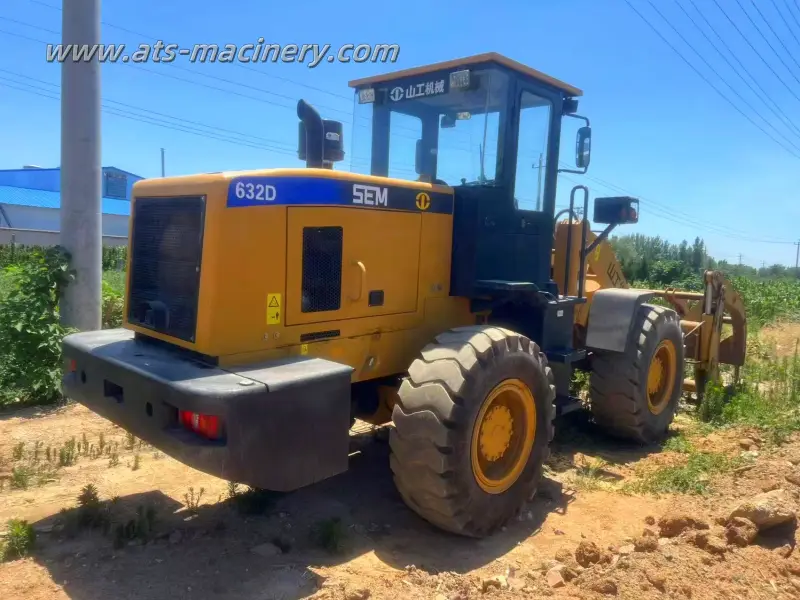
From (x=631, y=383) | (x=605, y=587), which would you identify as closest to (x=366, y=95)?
(x=631, y=383)

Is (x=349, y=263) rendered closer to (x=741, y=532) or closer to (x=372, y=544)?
(x=372, y=544)

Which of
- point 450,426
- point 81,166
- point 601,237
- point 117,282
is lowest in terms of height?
point 117,282

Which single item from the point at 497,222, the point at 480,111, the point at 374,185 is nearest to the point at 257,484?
the point at 374,185

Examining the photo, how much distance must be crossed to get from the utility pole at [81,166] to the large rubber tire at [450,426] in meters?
4.99

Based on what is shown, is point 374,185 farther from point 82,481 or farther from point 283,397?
point 82,481

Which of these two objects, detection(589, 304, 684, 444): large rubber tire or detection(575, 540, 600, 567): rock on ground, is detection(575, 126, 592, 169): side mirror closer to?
detection(589, 304, 684, 444): large rubber tire

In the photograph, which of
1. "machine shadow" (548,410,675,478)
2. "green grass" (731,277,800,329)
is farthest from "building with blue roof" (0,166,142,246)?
"machine shadow" (548,410,675,478)

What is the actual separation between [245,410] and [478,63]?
2.99m

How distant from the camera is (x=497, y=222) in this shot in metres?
4.83

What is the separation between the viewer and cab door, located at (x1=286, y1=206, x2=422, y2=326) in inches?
148

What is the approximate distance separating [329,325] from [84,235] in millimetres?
4781

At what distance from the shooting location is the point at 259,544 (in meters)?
3.85

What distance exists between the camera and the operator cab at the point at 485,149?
4.73 meters

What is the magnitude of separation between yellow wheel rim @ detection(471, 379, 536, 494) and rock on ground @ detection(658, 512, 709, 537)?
3.02 ft
